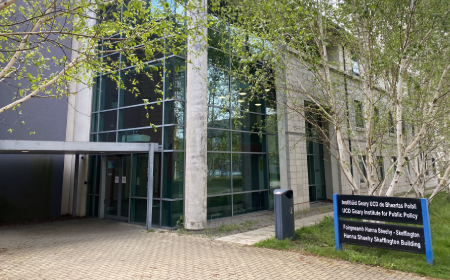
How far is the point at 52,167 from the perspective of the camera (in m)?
12.8

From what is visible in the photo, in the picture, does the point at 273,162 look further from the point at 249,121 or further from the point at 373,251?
the point at 373,251

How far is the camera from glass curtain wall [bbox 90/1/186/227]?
9992mm

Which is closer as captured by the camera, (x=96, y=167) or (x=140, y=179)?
(x=140, y=179)

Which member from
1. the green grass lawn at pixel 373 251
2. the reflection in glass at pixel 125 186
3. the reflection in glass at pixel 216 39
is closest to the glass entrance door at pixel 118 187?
the reflection in glass at pixel 125 186

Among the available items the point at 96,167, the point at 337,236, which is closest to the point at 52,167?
the point at 96,167

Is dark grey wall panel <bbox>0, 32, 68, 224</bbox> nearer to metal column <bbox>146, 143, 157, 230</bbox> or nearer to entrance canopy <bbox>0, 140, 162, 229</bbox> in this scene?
entrance canopy <bbox>0, 140, 162, 229</bbox>

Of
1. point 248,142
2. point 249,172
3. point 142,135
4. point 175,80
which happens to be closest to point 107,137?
point 142,135

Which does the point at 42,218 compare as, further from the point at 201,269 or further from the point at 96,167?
the point at 201,269

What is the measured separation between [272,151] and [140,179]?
606 centimetres

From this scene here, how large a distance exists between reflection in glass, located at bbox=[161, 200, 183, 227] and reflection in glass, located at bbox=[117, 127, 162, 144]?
7.12 ft

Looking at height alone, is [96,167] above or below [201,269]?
above

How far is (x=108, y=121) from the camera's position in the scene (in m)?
12.6

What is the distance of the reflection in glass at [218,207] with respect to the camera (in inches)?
431

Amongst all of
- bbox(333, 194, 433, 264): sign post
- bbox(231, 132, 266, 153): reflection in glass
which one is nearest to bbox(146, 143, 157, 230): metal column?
bbox(231, 132, 266, 153): reflection in glass
